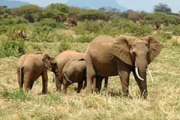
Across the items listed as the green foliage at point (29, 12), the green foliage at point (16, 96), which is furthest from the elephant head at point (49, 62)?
the green foliage at point (29, 12)

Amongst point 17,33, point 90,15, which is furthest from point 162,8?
point 17,33

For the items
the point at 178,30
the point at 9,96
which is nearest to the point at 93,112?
the point at 9,96

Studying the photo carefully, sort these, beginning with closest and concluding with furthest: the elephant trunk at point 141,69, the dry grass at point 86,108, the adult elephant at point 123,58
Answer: the dry grass at point 86,108, the elephant trunk at point 141,69, the adult elephant at point 123,58

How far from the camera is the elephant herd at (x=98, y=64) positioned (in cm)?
901

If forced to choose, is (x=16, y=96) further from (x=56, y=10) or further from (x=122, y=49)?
(x=56, y=10)

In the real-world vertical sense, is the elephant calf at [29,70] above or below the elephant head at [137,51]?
below

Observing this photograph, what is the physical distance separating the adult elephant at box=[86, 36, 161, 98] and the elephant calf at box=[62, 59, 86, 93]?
0.39 metres

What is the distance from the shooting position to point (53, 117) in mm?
6504

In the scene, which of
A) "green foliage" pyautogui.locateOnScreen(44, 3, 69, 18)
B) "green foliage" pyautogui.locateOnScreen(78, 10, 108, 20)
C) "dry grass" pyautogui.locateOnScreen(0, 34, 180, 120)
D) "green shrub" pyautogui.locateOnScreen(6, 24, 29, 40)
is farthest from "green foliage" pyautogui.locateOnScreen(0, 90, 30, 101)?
"green foliage" pyautogui.locateOnScreen(78, 10, 108, 20)

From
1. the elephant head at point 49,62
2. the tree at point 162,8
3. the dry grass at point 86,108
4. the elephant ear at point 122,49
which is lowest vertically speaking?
the tree at point 162,8

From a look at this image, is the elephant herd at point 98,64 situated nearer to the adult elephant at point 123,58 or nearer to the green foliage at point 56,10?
the adult elephant at point 123,58

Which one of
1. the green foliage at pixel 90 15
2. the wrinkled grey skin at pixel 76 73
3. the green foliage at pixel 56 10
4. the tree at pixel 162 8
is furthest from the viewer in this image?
the tree at pixel 162 8

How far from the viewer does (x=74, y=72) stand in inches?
412

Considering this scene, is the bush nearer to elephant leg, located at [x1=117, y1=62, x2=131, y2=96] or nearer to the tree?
elephant leg, located at [x1=117, y1=62, x2=131, y2=96]
